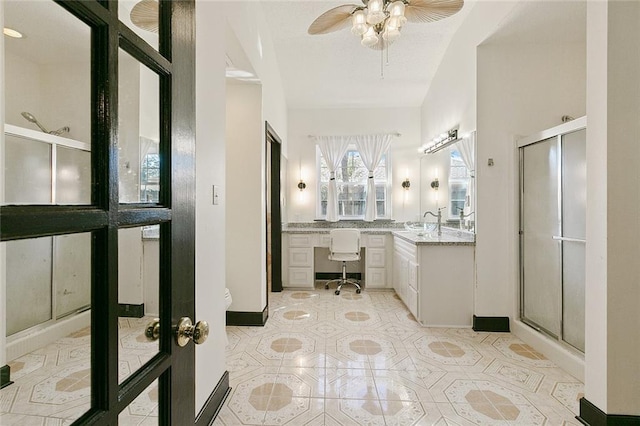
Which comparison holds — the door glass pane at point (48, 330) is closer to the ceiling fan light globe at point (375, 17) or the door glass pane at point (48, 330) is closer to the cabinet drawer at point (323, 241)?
the ceiling fan light globe at point (375, 17)

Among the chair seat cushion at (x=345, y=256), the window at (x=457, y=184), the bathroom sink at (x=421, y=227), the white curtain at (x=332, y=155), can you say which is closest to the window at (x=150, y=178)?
the window at (x=457, y=184)

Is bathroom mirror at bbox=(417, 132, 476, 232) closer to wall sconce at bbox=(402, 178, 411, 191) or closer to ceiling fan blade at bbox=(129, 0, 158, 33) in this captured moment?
wall sconce at bbox=(402, 178, 411, 191)

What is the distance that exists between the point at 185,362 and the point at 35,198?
58 cm

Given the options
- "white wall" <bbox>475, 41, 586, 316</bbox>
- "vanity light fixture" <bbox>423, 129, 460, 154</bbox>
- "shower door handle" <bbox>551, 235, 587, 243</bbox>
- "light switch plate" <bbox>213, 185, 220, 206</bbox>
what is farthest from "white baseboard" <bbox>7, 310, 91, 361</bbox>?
"vanity light fixture" <bbox>423, 129, 460, 154</bbox>

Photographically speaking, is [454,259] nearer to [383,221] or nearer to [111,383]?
[383,221]

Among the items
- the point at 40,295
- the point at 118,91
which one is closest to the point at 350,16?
the point at 118,91

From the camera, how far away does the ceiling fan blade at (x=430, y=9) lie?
2.07 metres

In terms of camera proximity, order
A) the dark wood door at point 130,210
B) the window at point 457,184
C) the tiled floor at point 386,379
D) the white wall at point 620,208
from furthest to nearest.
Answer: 1. the window at point 457,184
2. the tiled floor at point 386,379
3. the white wall at point 620,208
4. the dark wood door at point 130,210

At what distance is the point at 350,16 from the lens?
227 centimetres

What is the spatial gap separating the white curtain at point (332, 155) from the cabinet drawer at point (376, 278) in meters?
1.18

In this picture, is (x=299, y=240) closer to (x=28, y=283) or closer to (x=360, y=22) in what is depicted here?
(x=360, y=22)

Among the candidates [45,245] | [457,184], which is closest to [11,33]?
[45,245]

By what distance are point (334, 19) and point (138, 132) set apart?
7.12ft

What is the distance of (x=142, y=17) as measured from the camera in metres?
0.66
